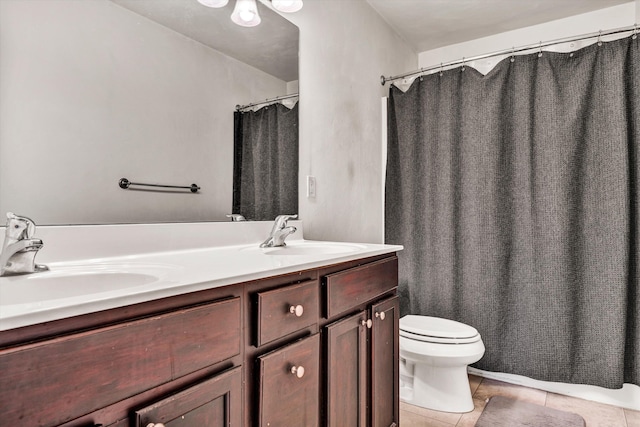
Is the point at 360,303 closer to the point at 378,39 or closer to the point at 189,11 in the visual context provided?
the point at 189,11

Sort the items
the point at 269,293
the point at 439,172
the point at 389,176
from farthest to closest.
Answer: the point at 389,176, the point at 439,172, the point at 269,293

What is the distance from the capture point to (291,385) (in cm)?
95

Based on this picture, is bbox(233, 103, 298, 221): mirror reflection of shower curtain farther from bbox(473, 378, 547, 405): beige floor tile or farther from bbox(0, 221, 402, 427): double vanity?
bbox(473, 378, 547, 405): beige floor tile

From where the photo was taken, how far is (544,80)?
206cm

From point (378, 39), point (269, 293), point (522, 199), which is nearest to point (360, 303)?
point (269, 293)

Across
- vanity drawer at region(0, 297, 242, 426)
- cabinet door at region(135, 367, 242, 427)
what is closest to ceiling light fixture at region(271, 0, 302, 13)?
vanity drawer at region(0, 297, 242, 426)

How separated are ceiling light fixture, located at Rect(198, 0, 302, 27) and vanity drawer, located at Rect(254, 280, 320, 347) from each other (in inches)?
45.2

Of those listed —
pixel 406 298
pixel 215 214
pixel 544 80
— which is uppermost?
pixel 544 80

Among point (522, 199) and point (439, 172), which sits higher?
point (439, 172)

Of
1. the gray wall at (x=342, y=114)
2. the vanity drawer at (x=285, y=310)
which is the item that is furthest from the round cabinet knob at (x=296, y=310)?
the gray wall at (x=342, y=114)

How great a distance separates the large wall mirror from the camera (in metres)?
0.96

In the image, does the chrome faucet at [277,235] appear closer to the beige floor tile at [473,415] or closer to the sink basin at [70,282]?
the sink basin at [70,282]

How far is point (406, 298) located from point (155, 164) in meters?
1.79

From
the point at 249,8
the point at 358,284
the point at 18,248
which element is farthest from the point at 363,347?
the point at 249,8
